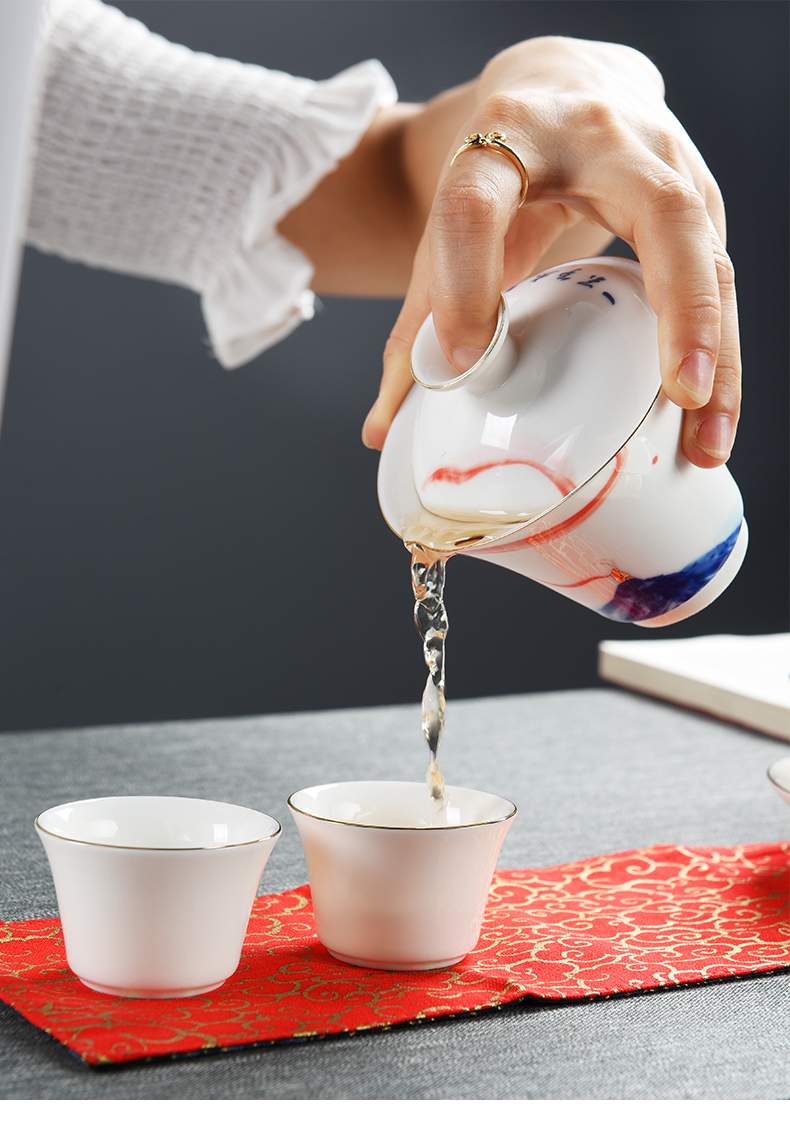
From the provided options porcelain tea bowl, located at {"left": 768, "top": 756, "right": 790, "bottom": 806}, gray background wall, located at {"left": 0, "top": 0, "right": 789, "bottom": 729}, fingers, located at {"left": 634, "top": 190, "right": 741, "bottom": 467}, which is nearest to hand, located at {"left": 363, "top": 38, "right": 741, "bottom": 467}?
fingers, located at {"left": 634, "top": 190, "right": 741, "bottom": 467}

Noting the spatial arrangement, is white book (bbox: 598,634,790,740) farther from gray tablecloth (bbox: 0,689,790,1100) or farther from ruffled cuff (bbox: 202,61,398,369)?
ruffled cuff (bbox: 202,61,398,369)

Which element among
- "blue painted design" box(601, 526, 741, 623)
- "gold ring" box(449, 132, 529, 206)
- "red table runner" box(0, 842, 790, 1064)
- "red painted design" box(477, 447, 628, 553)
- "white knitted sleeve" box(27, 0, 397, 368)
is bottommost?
"red table runner" box(0, 842, 790, 1064)

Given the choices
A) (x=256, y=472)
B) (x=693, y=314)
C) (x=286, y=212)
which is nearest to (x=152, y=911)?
(x=693, y=314)

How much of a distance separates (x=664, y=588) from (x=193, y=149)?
84cm

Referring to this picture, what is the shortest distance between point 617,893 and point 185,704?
2108 mm

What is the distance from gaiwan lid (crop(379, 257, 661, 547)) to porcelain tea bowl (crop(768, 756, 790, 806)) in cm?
25

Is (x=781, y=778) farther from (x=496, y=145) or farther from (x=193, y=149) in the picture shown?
(x=193, y=149)

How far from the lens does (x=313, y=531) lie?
2.77m

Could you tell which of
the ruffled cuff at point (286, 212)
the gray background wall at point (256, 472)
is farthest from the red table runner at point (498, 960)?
the gray background wall at point (256, 472)

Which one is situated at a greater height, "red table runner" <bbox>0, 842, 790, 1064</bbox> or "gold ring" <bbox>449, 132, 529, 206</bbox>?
"gold ring" <bbox>449, 132, 529, 206</bbox>

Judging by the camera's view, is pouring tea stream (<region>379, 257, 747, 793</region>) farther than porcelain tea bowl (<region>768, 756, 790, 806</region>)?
No

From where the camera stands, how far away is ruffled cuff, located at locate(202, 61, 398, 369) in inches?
45.0

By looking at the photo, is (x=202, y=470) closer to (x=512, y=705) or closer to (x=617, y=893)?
(x=512, y=705)

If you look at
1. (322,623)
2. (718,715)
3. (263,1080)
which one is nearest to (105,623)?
(322,623)
